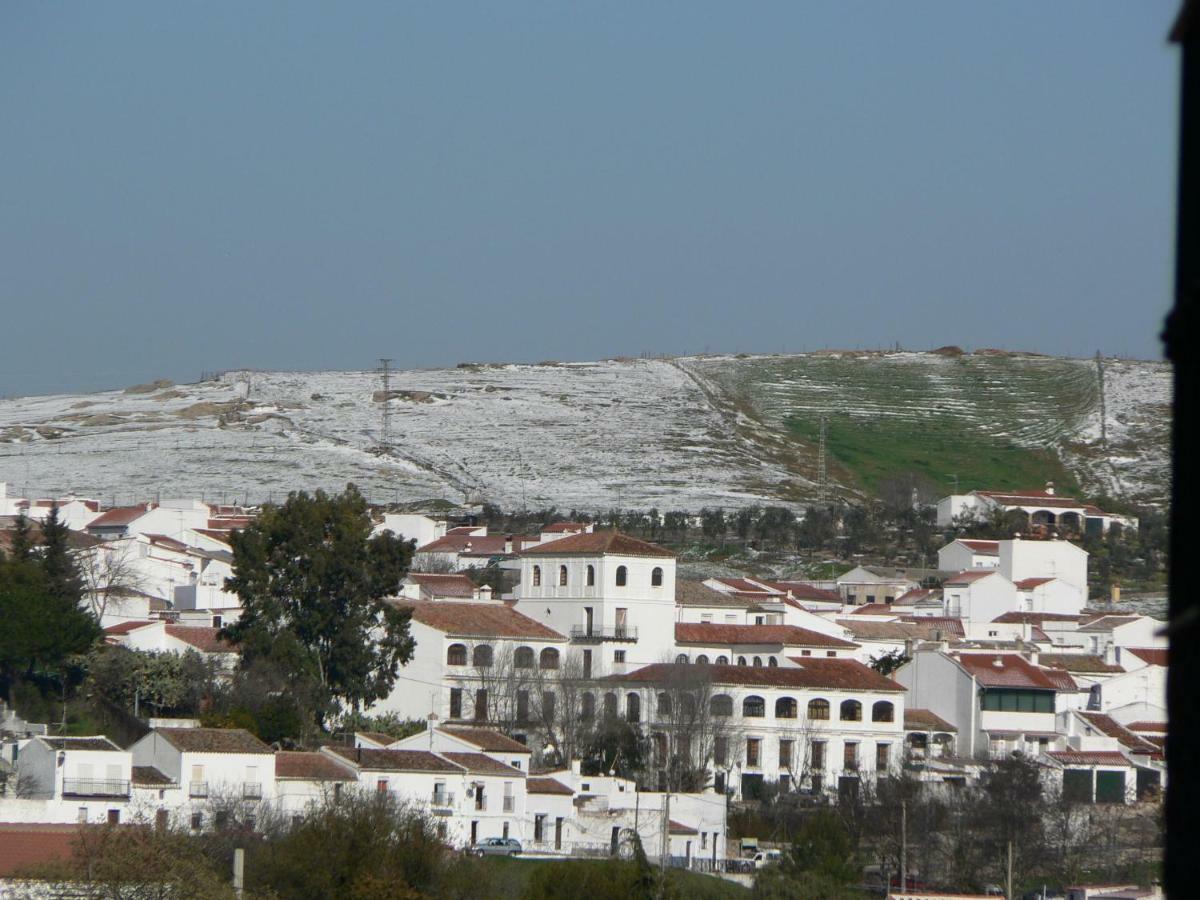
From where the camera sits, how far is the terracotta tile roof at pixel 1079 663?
76312 millimetres

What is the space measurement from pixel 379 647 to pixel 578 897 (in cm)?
2515

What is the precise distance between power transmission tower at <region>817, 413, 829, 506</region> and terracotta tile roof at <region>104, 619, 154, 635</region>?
77.1 metres

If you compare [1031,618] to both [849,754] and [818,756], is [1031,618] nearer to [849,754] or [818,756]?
[849,754]

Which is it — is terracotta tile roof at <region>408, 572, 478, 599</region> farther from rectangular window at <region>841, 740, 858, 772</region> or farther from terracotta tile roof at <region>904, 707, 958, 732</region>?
rectangular window at <region>841, 740, 858, 772</region>

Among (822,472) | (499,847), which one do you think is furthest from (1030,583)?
(822,472)

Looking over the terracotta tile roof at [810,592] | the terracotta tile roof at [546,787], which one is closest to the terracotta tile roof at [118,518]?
the terracotta tile roof at [810,592]

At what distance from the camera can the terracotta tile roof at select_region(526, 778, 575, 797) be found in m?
57.2

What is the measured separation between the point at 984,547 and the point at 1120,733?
127 ft

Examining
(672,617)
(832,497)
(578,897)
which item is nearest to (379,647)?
(672,617)

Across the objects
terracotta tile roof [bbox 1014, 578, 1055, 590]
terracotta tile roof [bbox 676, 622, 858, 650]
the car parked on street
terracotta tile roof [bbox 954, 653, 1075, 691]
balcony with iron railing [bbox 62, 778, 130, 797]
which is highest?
terracotta tile roof [bbox 1014, 578, 1055, 590]

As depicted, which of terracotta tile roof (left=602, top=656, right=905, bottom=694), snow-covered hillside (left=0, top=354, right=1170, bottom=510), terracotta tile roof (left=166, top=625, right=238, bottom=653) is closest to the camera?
terracotta tile roof (left=602, top=656, right=905, bottom=694)

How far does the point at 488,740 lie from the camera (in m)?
60.6

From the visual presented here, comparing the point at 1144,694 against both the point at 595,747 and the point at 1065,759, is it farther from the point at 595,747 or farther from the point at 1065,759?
the point at 595,747

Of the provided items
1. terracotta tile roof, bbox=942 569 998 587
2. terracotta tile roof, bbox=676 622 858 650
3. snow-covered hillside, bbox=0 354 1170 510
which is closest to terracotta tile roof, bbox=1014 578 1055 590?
terracotta tile roof, bbox=942 569 998 587
